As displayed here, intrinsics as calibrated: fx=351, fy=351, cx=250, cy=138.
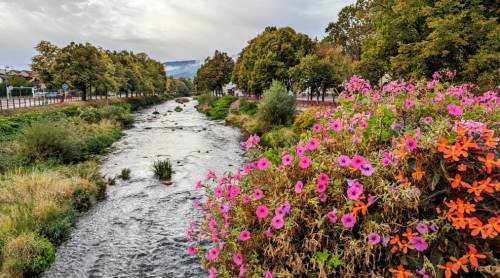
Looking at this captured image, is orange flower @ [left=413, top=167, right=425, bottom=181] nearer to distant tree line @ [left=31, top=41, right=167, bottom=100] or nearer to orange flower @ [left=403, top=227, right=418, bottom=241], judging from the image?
orange flower @ [left=403, top=227, right=418, bottom=241]

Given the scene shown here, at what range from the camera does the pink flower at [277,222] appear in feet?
11.8

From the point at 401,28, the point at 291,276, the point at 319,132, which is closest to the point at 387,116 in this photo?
the point at 319,132

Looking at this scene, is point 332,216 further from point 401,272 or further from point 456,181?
point 456,181

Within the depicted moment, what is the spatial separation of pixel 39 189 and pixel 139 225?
3847 mm

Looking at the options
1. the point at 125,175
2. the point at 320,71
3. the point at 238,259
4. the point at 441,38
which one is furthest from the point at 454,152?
the point at 320,71

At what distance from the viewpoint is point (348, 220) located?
11.2 ft

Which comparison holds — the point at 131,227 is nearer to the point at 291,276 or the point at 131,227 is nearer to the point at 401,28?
the point at 291,276

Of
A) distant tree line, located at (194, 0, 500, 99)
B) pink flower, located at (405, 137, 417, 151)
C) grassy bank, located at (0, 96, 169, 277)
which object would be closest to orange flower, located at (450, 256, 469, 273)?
pink flower, located at (405, 137, 417, 151)

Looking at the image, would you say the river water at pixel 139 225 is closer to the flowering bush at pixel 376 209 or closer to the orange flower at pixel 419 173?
the flowering bush at pixel 376 209

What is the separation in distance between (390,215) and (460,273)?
2.44 ft

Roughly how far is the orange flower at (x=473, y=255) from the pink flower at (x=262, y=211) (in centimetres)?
188

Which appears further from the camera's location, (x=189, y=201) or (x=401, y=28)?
(x=401, y=28)

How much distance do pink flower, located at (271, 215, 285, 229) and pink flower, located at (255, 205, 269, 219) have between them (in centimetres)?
15

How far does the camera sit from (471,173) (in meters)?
3.30
